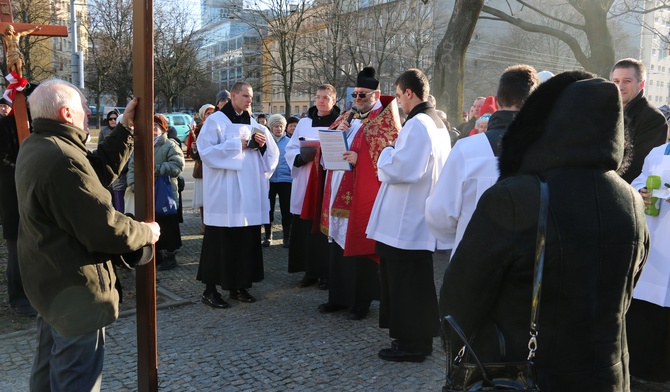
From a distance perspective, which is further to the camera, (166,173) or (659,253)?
(166,173)

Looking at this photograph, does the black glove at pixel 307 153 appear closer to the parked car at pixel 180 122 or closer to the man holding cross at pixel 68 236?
the man holding cross at pixel 68 236

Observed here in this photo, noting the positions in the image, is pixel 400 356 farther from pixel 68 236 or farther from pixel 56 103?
pixel 56 103

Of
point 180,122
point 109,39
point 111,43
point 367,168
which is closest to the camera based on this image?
point 367,168

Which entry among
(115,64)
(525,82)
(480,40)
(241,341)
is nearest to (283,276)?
(241,341)

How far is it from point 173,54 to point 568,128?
39.9 metres

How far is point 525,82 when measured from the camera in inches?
130

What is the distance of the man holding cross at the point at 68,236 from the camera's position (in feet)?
9.13

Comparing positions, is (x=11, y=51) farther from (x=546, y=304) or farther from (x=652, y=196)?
(x=652, y=196)

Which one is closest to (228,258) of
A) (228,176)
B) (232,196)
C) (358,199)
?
(232,196)

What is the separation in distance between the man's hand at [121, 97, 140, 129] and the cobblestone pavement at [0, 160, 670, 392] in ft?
6.23

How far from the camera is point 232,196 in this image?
6004mm

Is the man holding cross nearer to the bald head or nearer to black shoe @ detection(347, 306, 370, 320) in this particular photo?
the bald head

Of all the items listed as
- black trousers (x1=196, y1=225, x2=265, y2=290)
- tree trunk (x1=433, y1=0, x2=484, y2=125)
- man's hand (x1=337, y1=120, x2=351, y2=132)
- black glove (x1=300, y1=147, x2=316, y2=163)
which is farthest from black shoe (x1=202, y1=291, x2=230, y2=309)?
tree trunk (x1=433, y1=0, x2=484, y2=125)

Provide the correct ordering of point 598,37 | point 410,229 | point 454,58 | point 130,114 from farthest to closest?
1. point 598,37
2. point 454,58
3. point 410,229
4. point 130,114
